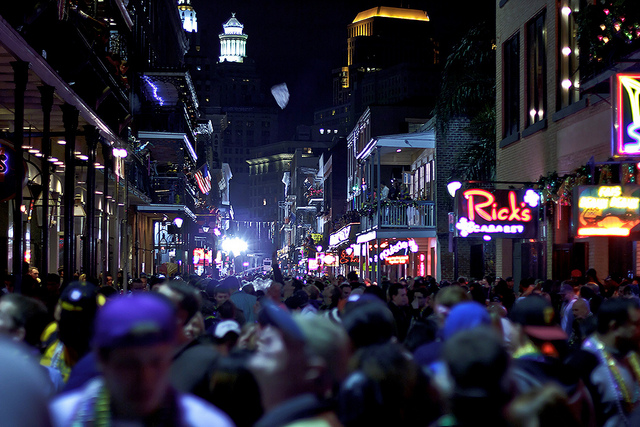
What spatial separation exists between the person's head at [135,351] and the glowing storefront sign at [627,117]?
10.8m

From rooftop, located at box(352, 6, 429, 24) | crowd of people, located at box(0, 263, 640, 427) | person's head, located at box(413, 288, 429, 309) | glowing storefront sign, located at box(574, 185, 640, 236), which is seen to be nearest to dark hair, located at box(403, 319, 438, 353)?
crowd of people, located at box(0, 263, 640, 427)

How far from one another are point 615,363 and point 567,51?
1462 centimetres

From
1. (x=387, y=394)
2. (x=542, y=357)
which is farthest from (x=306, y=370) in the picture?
(x=542, y=357)

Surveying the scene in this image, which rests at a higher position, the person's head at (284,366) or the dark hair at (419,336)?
the person's head at (284,366)

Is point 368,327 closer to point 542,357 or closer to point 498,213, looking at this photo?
point 542,357

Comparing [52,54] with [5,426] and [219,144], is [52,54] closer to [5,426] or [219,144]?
[5,426]

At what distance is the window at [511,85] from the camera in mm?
24234

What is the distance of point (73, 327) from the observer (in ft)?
17.5

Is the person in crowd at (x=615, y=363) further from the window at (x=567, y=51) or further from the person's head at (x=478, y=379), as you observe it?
the window at (x=567, y=51)

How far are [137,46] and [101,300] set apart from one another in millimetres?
39556

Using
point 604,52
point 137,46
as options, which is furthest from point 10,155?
point 137,46

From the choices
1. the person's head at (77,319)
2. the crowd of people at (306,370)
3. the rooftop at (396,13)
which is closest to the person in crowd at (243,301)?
the crowd of people at (306,370)

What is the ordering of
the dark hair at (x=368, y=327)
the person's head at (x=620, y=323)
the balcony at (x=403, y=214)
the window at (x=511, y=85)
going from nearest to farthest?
the dark hair at (x=368, y=327) → the person's head at (x=620, y=323) → the window at (x=511, y=85) → the balcony at (x=403, y=214)

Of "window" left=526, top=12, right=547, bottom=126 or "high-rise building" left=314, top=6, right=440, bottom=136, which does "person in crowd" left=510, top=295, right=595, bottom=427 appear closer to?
"window" left=526, top=12, right=547, bottom=126
